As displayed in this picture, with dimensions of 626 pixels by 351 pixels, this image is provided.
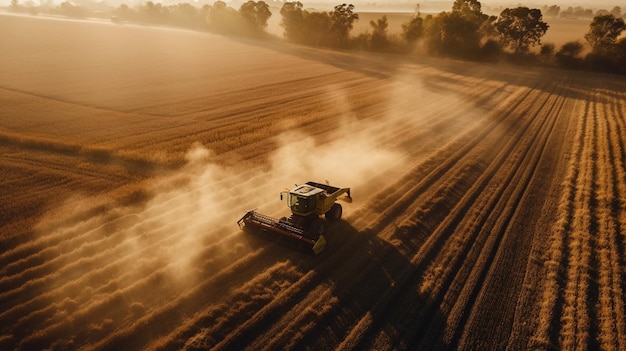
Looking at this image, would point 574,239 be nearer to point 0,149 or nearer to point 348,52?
point 0,149

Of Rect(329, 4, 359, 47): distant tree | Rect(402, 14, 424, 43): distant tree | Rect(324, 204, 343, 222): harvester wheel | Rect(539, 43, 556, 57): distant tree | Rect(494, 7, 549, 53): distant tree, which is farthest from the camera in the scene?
Rect(329, 4, 359, 47): distant tree

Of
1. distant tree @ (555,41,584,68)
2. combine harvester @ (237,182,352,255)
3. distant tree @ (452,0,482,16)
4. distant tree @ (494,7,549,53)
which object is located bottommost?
combine harvester @ (237,182,352,255)

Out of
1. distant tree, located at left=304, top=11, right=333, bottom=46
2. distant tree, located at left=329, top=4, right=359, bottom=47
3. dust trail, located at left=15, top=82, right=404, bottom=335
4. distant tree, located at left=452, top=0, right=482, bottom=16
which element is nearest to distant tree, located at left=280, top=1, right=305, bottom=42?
distant tree, located at left=304, top=11, right=333, bottom=46

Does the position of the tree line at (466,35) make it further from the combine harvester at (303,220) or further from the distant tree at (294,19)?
the combine harvester at (303,220)

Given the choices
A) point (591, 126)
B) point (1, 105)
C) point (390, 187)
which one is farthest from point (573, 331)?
point (1, 105)

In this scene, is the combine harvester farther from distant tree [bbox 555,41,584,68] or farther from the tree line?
the tree line

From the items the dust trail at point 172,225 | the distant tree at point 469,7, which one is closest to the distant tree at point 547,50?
the distant tree at point 469,7
